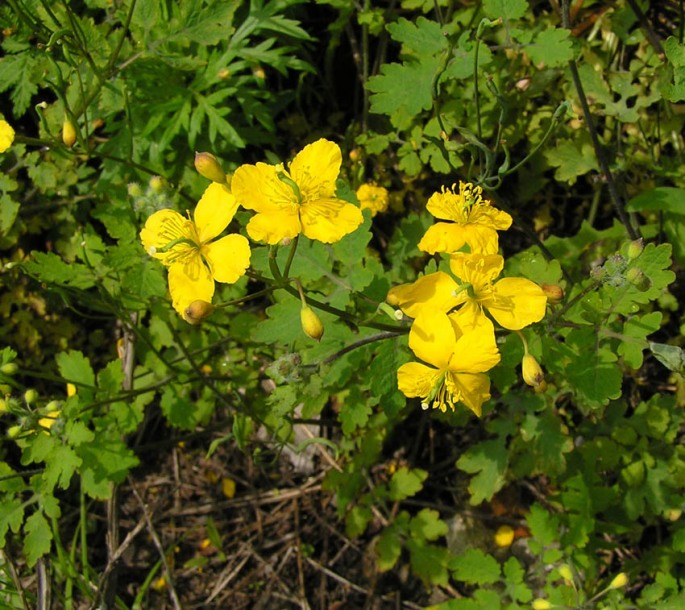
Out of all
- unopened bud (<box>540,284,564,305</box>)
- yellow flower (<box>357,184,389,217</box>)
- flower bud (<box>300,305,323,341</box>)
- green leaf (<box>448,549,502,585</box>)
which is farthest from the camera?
yellow flower (<box>357,184,389,217</box>)

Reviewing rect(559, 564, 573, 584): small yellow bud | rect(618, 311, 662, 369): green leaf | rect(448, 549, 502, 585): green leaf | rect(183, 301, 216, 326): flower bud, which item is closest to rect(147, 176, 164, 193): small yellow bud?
rect(183, 301, 216, 326): flower bud

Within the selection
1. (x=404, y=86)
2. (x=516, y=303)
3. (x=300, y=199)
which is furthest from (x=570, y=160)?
(x=300, y=199)

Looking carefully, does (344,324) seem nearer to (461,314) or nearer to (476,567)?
(461,314)

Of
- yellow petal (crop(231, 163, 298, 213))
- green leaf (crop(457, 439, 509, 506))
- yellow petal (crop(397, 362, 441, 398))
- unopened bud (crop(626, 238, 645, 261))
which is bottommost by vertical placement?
green leaf (crop(457, 439, 509, 506))

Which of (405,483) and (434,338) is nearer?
(434,338)

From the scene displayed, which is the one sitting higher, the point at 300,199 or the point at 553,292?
the point at 300,199

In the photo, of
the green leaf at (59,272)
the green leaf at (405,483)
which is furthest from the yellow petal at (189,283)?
the green leaf at (405,483)

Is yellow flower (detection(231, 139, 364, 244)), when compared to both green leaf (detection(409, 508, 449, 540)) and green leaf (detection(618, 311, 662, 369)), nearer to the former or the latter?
green leaf (detection(618, 311, 662, 369))
